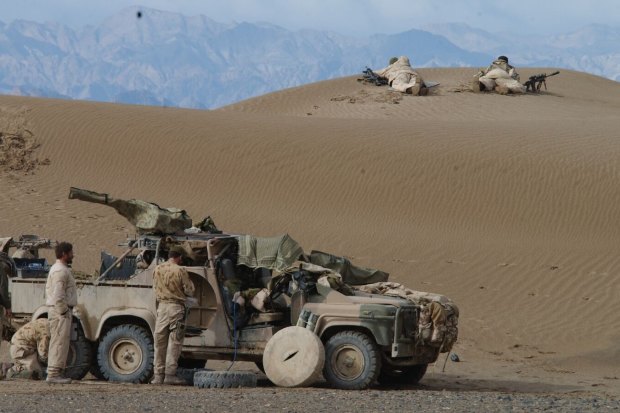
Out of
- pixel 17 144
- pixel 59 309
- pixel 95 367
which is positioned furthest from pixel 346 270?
pixel 17 144

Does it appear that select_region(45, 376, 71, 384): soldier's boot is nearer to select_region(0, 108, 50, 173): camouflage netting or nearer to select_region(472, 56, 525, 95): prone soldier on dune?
select_region(0, 108, 50, 173): camouflage netting

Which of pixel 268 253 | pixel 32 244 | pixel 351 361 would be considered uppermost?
pixel 268 253

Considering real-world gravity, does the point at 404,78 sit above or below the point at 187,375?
above

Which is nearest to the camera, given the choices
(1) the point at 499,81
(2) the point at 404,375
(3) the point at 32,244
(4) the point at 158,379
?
(4) the point at 158,379

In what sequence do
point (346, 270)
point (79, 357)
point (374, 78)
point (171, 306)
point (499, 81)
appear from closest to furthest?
point (171, 306)
point (79, 357)
point (346, 270)
point (499, 81)
point (374, 78)

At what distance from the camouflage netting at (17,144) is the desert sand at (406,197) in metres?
0.07

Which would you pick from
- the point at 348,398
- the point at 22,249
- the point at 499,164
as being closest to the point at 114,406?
the point at 348,398

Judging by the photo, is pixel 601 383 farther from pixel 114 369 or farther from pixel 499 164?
pixel 499 164

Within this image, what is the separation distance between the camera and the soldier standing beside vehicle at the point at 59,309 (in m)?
11.9

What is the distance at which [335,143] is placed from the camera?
30422mm

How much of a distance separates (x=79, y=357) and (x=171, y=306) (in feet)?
3.91

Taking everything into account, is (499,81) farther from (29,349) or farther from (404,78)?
(29,349)

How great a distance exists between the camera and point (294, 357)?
39.2 ft

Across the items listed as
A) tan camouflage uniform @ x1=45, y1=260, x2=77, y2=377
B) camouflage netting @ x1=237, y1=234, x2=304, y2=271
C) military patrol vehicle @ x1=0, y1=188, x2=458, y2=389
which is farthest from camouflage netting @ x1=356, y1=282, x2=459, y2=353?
tan camouflage uniform @ x1=45, y1=260, x2=77, y2=377
